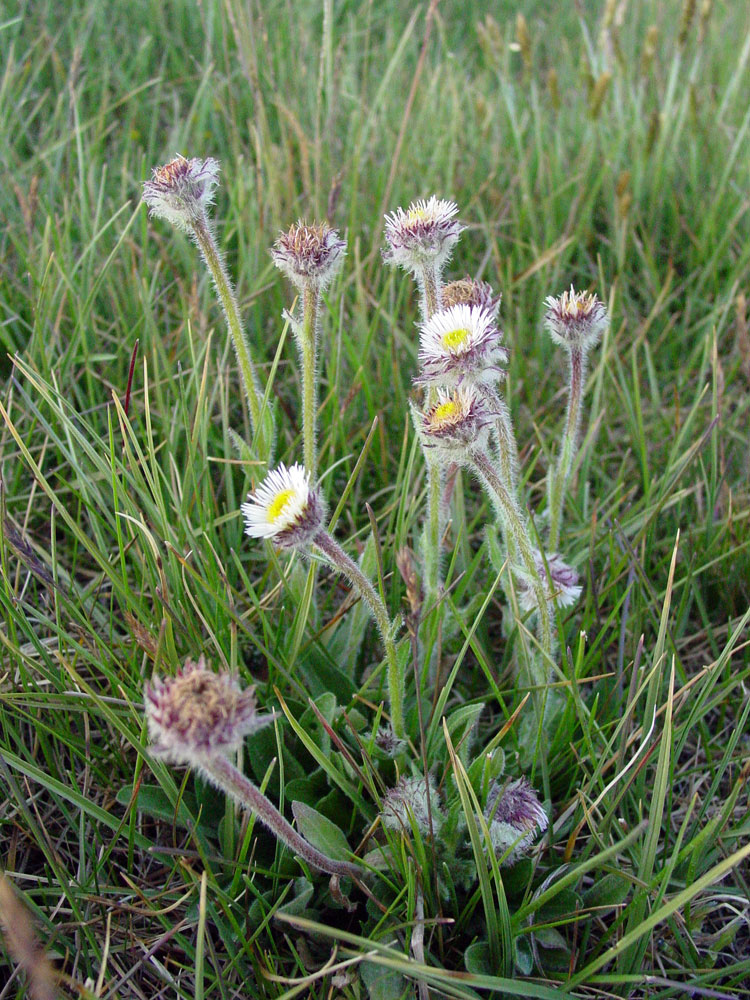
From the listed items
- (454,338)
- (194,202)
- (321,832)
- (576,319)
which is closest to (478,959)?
(321,832)

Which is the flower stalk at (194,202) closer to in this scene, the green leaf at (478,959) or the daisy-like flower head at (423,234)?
the daisy-like flower head at (423,234)

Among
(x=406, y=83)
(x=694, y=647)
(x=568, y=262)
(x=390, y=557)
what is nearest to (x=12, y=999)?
(x=390, y=557)

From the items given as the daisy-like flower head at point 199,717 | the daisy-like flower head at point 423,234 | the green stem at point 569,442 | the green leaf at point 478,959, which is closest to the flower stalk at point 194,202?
the daisy-like flower head at point 423,234

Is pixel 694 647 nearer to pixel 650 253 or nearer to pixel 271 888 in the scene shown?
pixel 271 888

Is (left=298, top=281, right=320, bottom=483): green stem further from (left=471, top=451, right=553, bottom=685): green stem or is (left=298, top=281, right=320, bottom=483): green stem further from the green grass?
(left=471, top=451, right=553, bottom=685): green stem

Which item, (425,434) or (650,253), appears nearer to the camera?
(425,434)

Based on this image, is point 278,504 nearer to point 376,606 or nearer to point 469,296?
point 376,606

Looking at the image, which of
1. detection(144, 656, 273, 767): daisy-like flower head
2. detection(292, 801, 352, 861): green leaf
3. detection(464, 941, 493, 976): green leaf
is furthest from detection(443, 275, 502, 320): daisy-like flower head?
detection(464, 941, 493, 976): green leaf
